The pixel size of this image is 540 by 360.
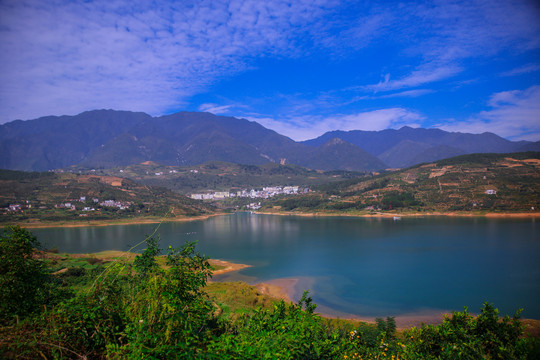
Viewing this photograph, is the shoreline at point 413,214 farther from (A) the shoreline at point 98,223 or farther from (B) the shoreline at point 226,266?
(B) the shoreline at point 226,266

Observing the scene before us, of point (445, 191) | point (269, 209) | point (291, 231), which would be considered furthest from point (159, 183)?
point (445, 191)

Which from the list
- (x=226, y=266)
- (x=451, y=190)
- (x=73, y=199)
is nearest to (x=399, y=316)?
(x=226, y=266)

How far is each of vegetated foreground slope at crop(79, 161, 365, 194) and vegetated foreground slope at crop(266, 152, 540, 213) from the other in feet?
143

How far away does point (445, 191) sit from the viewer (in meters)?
58.5

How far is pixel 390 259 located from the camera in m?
26.5

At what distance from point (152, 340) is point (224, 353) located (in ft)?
1.46

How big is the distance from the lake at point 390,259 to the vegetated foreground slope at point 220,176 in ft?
244

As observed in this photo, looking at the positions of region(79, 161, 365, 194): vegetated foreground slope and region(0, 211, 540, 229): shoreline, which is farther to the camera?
region(79, 161, 365, 194): vegetated foreground slope

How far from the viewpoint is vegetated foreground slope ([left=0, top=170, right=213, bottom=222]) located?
159 ft

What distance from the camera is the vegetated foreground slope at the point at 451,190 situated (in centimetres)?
5083

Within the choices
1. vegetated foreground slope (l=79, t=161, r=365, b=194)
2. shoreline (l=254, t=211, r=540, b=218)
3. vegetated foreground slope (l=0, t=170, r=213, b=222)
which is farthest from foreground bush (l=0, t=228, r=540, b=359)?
vegetated foreground slope (l=79, t=161, r=365, b=194)

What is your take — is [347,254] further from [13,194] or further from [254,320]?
[13,194]

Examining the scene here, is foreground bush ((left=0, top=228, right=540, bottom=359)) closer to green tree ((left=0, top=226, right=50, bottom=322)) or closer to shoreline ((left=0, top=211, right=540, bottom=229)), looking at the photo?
green tree ((left=0, top=226, right=50, bottom=322))

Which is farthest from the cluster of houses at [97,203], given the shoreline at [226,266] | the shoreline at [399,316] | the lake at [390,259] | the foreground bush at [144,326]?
the foreground bush at [144,326]
